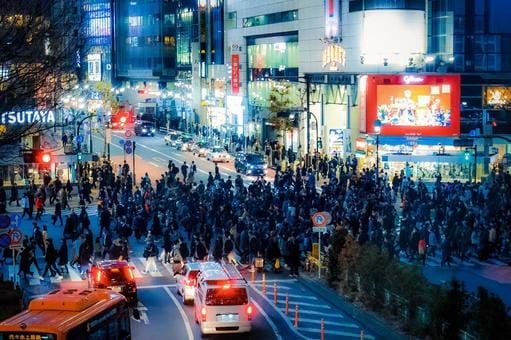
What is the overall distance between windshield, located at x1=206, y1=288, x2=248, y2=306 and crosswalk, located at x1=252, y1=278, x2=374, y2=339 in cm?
214

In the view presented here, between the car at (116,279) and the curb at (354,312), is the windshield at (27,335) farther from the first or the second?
the curb at (354,312)

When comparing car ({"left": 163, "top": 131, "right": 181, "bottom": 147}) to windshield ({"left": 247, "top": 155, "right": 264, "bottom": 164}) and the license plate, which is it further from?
the license plate

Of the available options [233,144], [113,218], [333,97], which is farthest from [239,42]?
[113,218]

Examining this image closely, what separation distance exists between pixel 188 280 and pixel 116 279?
204cm

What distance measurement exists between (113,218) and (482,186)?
63.8 feet

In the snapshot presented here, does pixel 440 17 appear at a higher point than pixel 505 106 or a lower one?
higher

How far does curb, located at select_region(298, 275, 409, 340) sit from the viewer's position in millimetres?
22112

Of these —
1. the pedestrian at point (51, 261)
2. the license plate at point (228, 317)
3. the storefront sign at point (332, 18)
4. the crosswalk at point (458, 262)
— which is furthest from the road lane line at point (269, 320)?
the storefront sign at point (332, 18)

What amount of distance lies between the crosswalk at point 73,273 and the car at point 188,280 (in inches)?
173

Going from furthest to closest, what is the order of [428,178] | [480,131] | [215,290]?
[480,131] < [428,178] < [215,290]

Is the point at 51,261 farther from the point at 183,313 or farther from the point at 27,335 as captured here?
the point at 27,335

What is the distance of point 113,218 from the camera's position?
39656mm

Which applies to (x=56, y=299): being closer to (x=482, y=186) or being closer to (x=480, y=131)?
(x=482, y=186)

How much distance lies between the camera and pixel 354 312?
24.5m
